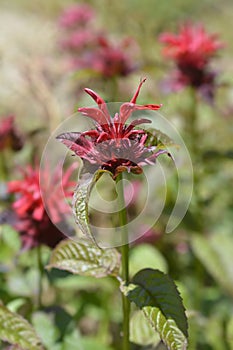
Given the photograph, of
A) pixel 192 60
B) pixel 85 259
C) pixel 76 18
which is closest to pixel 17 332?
pixel 85 259

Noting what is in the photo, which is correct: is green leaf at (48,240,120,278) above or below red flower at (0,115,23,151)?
below

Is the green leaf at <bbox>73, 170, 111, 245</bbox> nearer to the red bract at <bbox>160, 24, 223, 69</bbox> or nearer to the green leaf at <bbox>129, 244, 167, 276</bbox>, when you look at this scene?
the green leaf at <bbox>129, 244, 167, 276</bbox>

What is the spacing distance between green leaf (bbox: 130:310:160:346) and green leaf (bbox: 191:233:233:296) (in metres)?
0.42

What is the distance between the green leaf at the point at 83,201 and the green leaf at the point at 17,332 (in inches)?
10.0

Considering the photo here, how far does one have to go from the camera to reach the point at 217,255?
1.24 metres

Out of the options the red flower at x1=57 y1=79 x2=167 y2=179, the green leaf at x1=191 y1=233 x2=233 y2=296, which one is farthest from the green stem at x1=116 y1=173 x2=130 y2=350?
the green leaf at x1=191 y1=233 x2=233 y2=296

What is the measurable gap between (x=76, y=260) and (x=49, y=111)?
0.98 meters

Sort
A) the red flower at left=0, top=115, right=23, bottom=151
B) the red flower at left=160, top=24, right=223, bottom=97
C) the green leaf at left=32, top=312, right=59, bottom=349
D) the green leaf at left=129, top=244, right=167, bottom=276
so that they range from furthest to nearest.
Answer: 1. the red flower at left=160, top=24, right=223, bottom=97
2. the red flower at left=0, top=115, right=23, bottom=151
3. the green leaf at left=129, top=244, right=167, bottom=276
4. the green leaf at left=32, top=312, right=59, bottom=349

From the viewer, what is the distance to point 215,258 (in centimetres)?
123

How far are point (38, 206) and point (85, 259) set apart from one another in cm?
19

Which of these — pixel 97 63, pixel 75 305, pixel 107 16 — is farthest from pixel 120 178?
pixel 107 16

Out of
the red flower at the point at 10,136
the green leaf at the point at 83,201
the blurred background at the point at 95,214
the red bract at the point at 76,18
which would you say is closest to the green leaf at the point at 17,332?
the blurred background at the point at 95,214

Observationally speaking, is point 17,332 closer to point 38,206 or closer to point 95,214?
point 38,206

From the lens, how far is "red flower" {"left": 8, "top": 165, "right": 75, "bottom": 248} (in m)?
0.87
